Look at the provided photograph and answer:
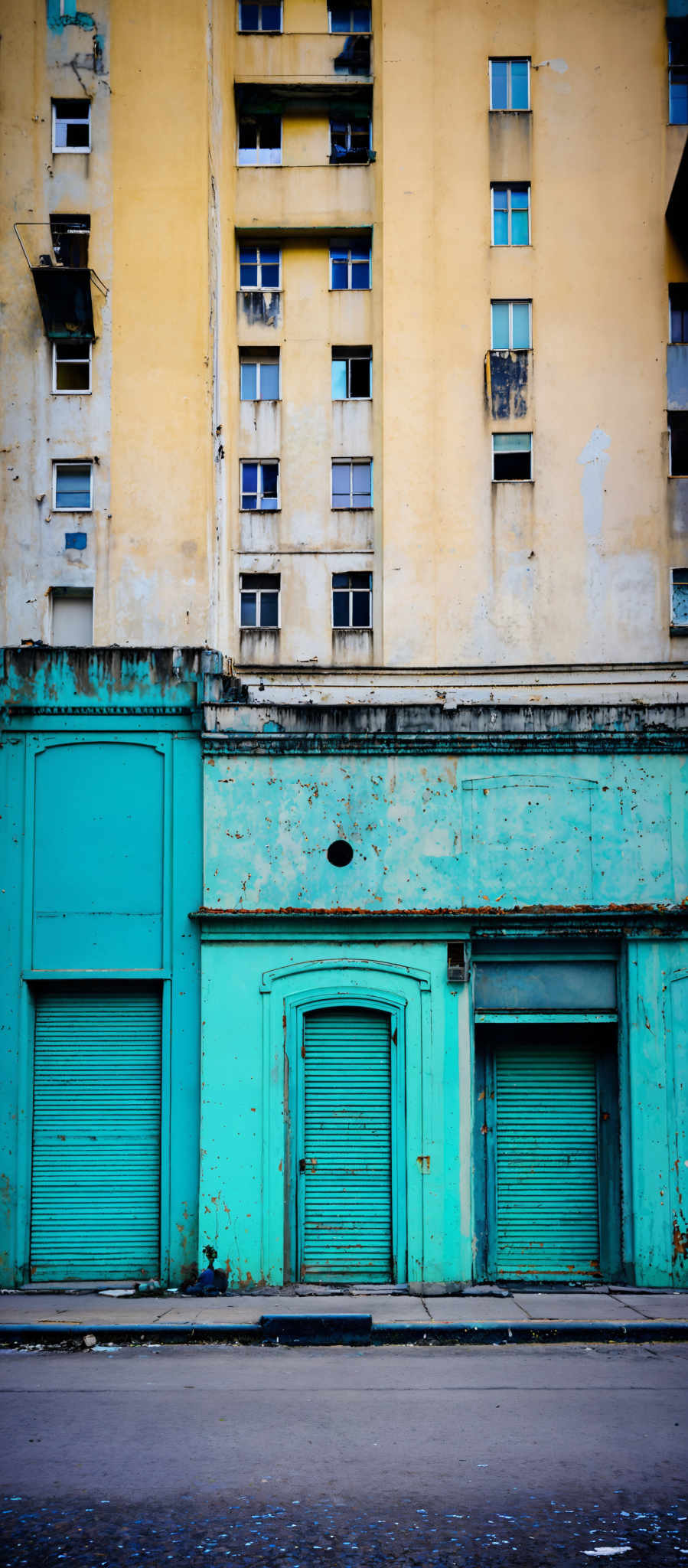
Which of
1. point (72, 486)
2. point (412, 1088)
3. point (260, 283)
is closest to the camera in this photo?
point (412, 1088)

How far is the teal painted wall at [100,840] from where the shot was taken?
13180 millimetres

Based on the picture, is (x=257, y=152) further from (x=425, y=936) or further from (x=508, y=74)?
(x=425, y=936)

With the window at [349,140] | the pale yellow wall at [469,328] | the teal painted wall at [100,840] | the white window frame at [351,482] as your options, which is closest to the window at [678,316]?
the pale yellow wall at [469,328]

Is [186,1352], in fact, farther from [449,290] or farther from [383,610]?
[449,290]

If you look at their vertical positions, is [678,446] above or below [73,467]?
above

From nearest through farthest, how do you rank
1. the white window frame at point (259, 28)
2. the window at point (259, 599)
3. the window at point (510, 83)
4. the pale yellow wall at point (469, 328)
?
the pale yellow wall at point (469, 328), the window at point (510, 83), the white window frame at point (259, 28), the window at point (259, 599)

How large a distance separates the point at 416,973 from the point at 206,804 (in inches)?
112

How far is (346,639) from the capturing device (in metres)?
28.1

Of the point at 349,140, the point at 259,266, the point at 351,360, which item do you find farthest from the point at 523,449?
the point at 349,140

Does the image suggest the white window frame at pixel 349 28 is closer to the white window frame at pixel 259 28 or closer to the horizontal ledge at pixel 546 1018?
the white window frame at pixel 259 28

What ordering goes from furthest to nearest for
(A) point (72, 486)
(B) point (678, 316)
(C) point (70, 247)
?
1. (B) point (678, 316)
2. (A) point (72, 486)
3. (C) point (70, 247)

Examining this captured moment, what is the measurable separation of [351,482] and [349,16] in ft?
34.4

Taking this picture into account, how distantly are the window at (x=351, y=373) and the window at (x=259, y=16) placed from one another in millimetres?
7244

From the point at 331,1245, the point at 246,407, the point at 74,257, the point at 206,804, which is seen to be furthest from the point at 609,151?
the point at 331,1245
